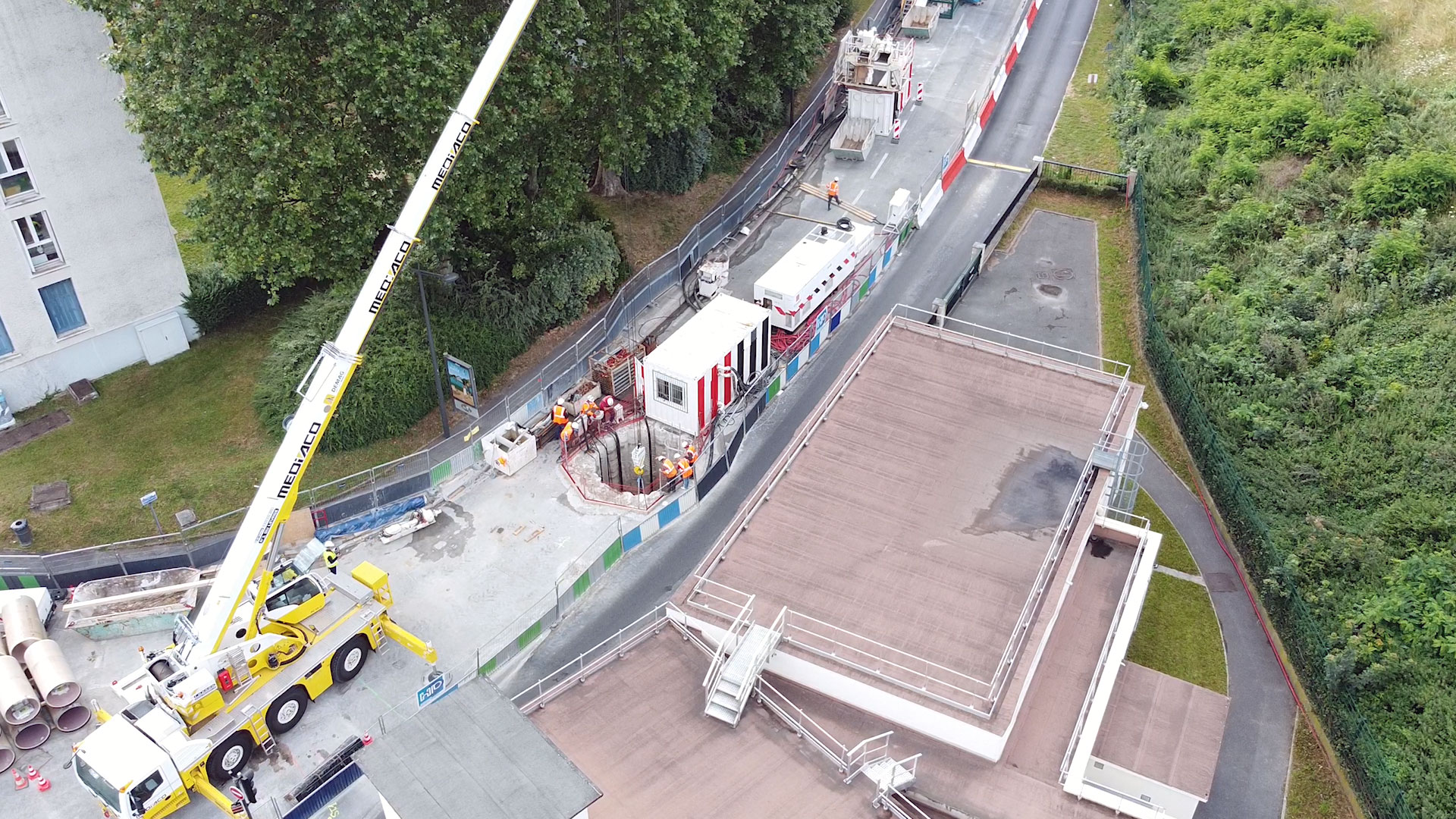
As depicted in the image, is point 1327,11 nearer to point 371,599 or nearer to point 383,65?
point 383,65

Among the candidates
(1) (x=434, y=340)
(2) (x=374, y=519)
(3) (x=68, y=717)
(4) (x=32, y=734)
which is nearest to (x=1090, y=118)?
(1) (x=434, y=340)

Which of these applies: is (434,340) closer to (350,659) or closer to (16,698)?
(350,659)

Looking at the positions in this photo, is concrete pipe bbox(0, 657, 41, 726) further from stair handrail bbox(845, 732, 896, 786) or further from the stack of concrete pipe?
stair handrail bbox(845, 732, 896, 786)

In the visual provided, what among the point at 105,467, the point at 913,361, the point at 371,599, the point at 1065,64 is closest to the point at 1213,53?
the point at 1065,64

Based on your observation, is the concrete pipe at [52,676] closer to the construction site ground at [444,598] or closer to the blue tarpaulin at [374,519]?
the construction site ground at [444,598]

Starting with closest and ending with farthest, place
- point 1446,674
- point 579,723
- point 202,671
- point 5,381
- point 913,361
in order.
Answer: point 579,723 < point 202,671 < point 1446,674 < point 913,361 < point 5,381

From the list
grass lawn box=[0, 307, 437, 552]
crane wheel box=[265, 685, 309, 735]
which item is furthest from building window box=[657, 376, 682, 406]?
crane wheel box=[265, 685, 309, 735]

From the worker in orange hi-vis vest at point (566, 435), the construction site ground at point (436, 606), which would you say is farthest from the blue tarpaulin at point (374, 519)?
the worker in orange hi-vis vest at point (566, 435)
